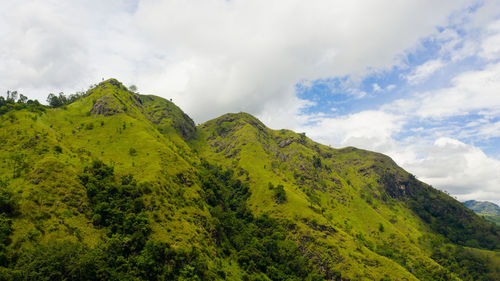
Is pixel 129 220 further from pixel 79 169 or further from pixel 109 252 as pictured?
pixel 79 169

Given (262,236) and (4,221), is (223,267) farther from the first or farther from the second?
(4,221)

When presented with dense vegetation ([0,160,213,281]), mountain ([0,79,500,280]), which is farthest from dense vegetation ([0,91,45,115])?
dense vegetation ([0,160,213,281])

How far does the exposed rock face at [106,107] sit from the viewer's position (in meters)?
182

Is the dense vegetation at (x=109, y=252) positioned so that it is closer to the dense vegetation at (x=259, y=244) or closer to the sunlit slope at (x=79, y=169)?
the sunlit slope at (x=79, y=169)

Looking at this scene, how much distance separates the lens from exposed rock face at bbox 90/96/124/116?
18150cm

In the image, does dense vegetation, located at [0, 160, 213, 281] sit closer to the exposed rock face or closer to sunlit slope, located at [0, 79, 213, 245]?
sunlit slope, located at [0, 79, 213, 245]

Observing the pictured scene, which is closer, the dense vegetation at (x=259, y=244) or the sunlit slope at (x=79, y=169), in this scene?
the sunlit slope at (x=79, y=169)

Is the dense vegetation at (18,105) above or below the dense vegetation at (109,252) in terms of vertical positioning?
above

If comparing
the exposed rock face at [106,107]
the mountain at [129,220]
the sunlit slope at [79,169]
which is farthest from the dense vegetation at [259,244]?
the exposed rock face at [106,107]

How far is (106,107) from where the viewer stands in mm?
185625

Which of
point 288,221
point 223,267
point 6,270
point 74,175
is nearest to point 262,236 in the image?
point 288,221

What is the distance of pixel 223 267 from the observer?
11394cm

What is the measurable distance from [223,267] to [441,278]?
191773mm

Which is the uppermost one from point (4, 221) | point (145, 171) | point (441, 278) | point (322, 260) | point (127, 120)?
point (127, 120)
